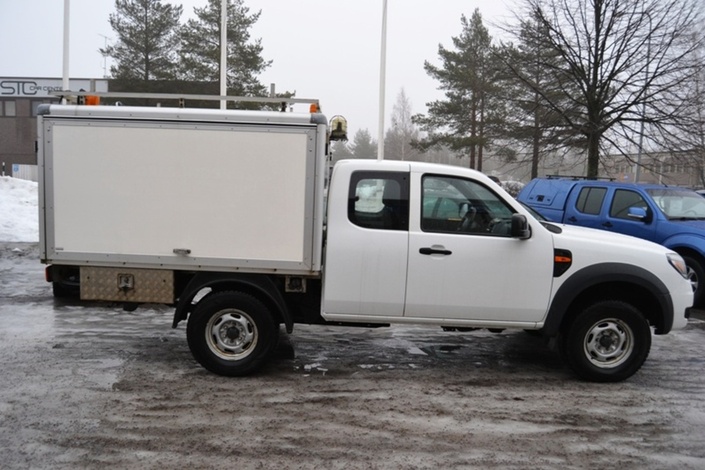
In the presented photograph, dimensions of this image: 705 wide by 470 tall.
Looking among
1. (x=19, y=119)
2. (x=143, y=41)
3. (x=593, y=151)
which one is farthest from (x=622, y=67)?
(x=19, y=119)

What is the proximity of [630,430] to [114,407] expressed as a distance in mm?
4084

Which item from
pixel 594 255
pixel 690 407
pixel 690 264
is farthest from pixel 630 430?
pixel 690 264

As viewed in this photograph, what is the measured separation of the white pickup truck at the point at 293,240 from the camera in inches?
218

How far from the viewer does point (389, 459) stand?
4199 millimetres

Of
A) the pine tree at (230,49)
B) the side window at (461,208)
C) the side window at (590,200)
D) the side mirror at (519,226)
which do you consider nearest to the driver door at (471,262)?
the side window at (461,208)

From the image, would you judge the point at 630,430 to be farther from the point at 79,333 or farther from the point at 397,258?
the point at 79,333

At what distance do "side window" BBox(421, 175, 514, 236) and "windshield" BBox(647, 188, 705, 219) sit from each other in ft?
17.8

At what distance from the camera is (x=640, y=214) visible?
9.68m

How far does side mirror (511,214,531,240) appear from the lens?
17.9 feet

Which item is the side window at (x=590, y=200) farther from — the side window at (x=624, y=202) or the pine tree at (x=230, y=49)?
the pine tree at (x=230, y=49)

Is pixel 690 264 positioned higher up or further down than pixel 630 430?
higher up

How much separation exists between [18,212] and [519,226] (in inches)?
635

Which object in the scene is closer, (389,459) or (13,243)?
(389,459)

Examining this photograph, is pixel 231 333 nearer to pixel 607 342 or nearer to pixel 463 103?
pixel 607 342
